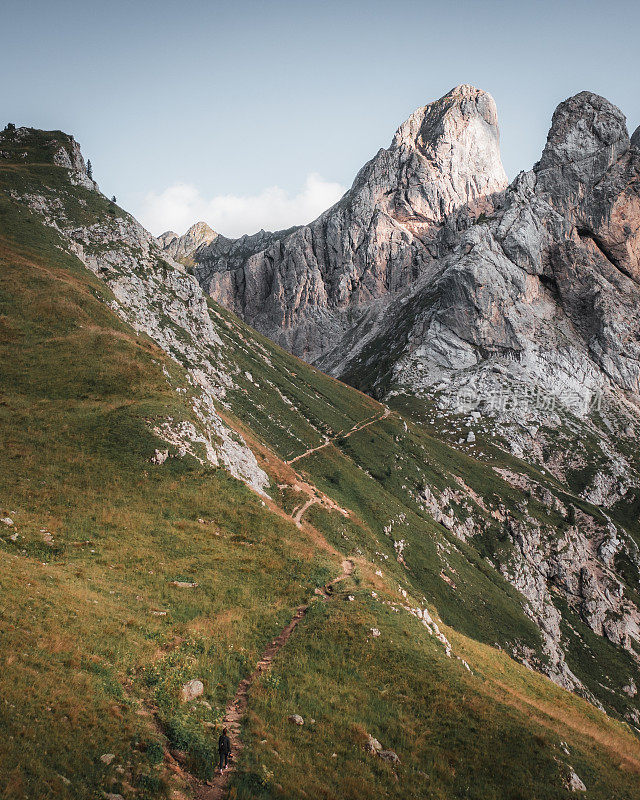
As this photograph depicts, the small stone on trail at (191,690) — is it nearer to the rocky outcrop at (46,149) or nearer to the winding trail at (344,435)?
the winding trail at (344,435)

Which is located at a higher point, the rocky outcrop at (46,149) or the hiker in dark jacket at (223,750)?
the rocky outcrop at (46,149)

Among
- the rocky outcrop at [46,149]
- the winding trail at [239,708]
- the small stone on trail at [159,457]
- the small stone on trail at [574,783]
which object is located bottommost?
the winding trail at [239,708]

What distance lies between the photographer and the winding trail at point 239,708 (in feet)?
46.5

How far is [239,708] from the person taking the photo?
18641 millimetres

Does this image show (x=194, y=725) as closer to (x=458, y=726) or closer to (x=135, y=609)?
Answer: (x=135, y=609)

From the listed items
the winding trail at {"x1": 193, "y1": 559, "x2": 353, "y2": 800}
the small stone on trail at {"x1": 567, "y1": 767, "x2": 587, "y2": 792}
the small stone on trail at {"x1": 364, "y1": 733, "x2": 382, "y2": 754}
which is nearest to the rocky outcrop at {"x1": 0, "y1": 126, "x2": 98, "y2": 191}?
the winding trail at {"x1": 193, "y1": 559, "x2": 353, "y2": 800}

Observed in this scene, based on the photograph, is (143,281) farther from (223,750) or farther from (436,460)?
(223,750)

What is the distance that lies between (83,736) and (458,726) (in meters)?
14.9

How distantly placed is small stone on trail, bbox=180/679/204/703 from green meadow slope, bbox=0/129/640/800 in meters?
0.21

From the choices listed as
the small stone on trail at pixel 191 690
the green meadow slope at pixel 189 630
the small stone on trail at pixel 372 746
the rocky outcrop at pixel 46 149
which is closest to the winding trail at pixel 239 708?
the green meadow slope at pixel 189 630

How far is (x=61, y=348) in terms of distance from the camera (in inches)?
1905

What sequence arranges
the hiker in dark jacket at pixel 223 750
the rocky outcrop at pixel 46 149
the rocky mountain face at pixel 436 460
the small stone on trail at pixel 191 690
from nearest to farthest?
the hiker in dark jacket at pixel 223 750 → the small stone on trail at pixel 191 690 → the rocky mountain face at pixel 436 460 → the rocky outcrop at pixel 46 149

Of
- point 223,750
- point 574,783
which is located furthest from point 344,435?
point 223,750

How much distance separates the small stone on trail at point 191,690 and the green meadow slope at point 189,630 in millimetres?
208
